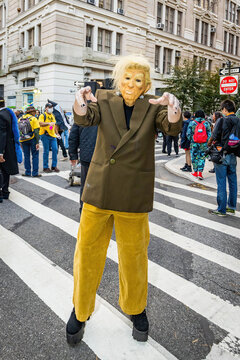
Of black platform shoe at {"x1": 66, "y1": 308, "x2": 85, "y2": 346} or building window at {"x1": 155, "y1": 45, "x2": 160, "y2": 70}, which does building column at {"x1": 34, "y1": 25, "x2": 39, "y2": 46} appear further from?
black platform shoe at {"x1": 66, "y1": 308, "x2": 85, "y2": 346}

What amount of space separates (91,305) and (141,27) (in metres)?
31.1

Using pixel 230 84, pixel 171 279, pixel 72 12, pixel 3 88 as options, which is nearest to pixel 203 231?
pixel 171 279

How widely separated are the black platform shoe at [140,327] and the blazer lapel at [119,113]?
143cm

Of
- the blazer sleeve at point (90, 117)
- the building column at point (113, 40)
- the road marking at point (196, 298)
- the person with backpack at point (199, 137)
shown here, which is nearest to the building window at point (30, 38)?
the building column at point (113, 40)

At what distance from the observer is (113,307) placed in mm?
2791

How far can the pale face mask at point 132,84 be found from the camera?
217 cm

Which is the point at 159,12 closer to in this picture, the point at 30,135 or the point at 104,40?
the point at 104,40

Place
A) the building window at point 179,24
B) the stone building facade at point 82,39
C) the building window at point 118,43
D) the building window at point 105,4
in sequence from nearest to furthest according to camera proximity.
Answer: the stone building facade at point 82,39 → the building window at point 105,4 → the building window at point 118,43 → the building window at point 179,24

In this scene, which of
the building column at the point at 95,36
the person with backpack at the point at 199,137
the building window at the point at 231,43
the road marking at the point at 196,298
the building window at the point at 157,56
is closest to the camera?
the road marking at the point at 196,298

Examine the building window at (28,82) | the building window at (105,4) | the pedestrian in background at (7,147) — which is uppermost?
the building window at (105,4)

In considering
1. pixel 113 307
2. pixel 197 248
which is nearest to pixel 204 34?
pixel 197 248

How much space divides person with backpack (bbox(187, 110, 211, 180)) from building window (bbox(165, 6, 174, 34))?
91.3ft

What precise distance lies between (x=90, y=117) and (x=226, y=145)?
4041 millimetres

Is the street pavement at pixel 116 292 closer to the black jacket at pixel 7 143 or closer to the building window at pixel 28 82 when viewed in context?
the black jacket at pixel 7 143
